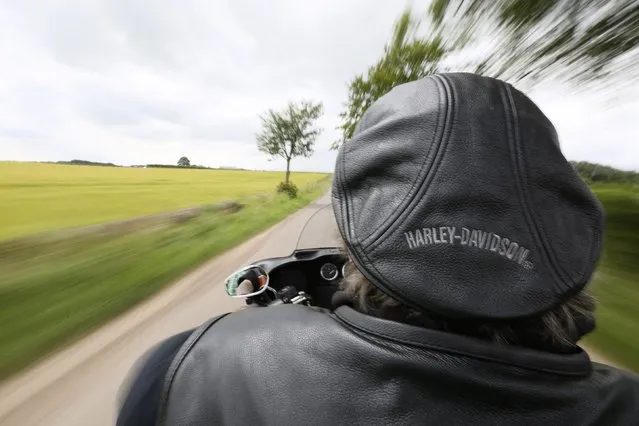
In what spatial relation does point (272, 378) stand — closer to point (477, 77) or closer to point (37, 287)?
point (477, 77)

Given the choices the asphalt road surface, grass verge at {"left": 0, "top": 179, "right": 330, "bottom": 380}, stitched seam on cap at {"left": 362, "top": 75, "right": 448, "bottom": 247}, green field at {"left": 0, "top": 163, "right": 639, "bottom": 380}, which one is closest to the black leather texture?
stitched seam on cap at {"left": 362, "top": 75, "right": 448, "bottom": 247}

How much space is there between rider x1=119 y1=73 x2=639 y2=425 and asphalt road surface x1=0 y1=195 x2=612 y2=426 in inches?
16.1

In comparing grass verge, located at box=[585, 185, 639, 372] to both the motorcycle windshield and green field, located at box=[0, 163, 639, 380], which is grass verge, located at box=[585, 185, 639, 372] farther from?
the motorcycle windshield

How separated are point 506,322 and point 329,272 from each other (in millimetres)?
1342

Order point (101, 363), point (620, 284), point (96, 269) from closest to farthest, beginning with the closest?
point (101, 363) < point (620, 284) < point (96, 269)

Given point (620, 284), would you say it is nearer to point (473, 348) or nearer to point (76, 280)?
point (473, 348)

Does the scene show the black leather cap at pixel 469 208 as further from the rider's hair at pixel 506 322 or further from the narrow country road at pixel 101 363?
the narrow country road at pixel 101 363

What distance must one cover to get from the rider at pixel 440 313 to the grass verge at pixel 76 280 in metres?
0.94

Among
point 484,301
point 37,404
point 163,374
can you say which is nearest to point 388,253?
point 484,301

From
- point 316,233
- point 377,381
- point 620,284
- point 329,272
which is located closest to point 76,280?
point 316,233

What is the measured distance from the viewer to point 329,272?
1925 millimetres

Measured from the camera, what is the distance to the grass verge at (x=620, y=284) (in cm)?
321

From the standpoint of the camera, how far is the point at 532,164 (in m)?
0.72

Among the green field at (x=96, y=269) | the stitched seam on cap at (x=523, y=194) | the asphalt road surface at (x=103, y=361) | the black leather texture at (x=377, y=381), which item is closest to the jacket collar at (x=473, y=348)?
the black leather texture at (x=377, y=381)
